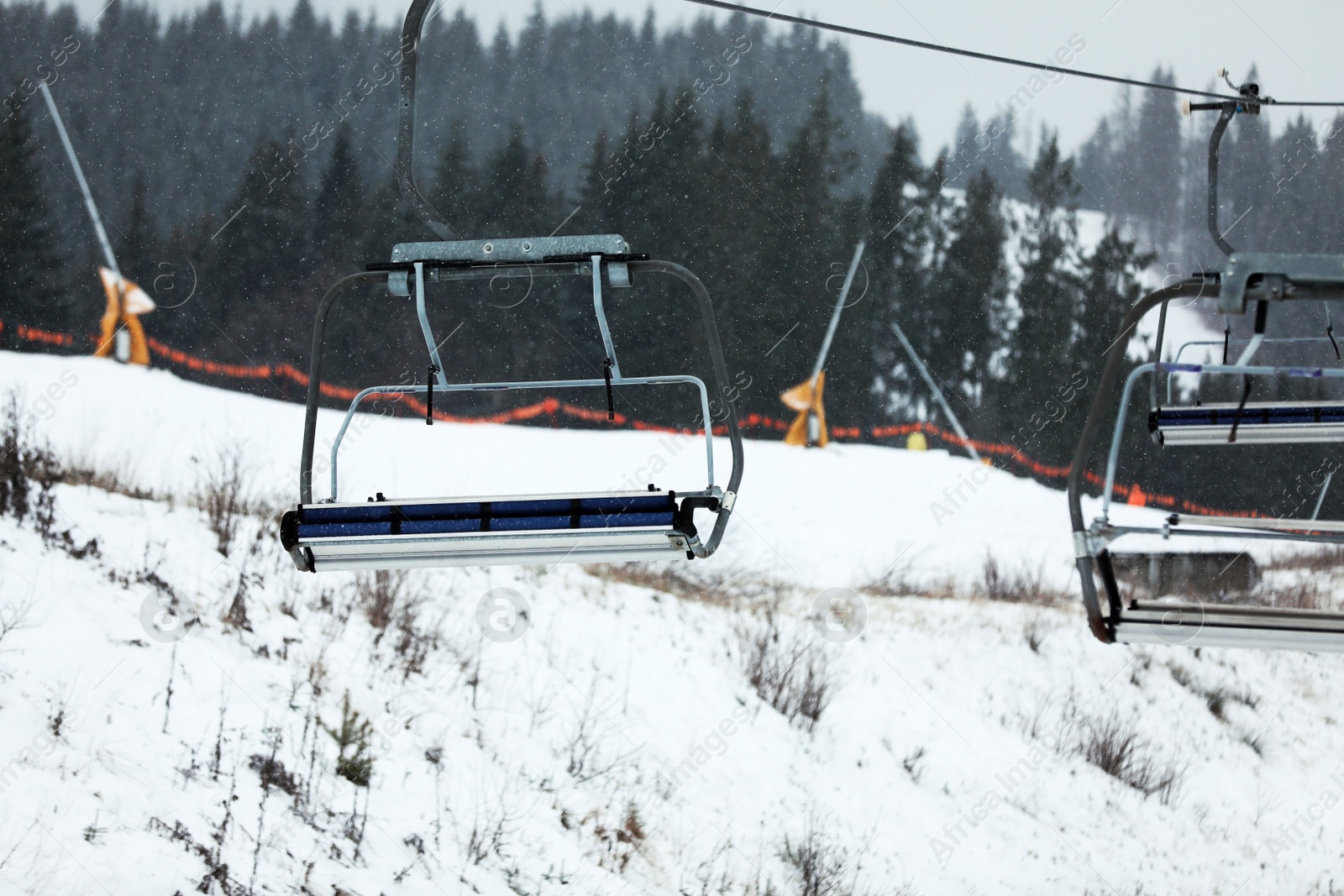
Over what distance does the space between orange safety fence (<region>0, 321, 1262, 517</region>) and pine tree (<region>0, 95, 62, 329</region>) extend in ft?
2.64

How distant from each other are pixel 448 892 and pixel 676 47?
44.9 m

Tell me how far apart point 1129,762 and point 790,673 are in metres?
3.26

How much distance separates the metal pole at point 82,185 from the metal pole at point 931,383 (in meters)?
25.1

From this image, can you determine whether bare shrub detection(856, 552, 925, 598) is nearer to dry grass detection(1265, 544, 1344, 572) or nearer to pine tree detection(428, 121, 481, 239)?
dry grass detection(1265, 544, 1344, 572)

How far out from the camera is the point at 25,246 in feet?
113

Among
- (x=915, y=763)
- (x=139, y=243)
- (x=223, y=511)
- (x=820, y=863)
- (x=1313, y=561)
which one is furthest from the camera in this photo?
(x=139, y=243)

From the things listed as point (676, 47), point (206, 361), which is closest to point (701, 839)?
point (206, 361)

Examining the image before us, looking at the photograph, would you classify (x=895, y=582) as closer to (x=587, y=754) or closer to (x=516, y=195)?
(x=587, y=754)

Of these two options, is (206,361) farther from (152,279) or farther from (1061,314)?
(1061,314)

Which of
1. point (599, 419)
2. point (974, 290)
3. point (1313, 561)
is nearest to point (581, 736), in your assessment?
point (1313, 561)

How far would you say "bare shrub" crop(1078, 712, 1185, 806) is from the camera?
9508mm

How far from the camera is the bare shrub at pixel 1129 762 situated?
9.51m

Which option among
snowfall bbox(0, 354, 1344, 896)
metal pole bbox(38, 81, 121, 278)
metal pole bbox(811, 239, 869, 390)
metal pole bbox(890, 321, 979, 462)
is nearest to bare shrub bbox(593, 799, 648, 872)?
snowfall bbox(0, 354, 1344, 896)

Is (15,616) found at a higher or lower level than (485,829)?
higher
